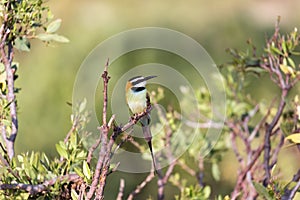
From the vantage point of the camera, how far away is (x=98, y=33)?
247 inches

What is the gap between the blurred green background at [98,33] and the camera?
12.9 ft

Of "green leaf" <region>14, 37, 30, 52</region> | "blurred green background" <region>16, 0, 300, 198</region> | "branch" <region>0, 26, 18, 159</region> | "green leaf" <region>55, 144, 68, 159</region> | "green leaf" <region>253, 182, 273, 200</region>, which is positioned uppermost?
"blurred green background" <region>16, 0, 300, 198</region>

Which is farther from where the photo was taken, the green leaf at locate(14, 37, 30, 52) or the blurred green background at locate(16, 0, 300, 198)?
the blurred green background at locate(16, 0, 300, 198)

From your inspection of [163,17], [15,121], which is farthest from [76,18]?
[15,121]

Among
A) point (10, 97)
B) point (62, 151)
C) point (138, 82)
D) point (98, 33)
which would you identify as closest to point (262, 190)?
point (62, 151)

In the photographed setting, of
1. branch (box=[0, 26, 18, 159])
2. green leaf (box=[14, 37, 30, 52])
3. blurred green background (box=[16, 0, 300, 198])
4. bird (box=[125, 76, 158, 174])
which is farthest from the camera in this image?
blurred green background (box=[16, 0, 300, 198])

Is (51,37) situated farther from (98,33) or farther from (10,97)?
(98,33)

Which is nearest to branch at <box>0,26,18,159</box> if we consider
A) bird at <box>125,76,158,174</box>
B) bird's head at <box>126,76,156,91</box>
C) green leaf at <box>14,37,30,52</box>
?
green leaf at <box>14,37,30,52</box>

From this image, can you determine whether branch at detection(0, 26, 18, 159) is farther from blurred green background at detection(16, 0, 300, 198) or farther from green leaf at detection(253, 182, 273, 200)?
green leaf at detection(253, 182, 273, 200)

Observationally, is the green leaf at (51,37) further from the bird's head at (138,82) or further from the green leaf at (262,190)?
the green leaf at (262,190)

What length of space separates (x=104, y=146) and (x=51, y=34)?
58cm

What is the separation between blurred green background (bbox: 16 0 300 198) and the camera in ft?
12.9

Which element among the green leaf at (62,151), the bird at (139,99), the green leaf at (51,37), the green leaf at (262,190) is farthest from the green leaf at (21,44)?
the green leaf at (262,190)

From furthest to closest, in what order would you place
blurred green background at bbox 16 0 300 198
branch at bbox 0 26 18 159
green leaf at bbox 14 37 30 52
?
blurred green background at bbox 16 0 300 198 → green leaf at bbox 14 37 30 52 → branch at bbox 0 26 18 159
